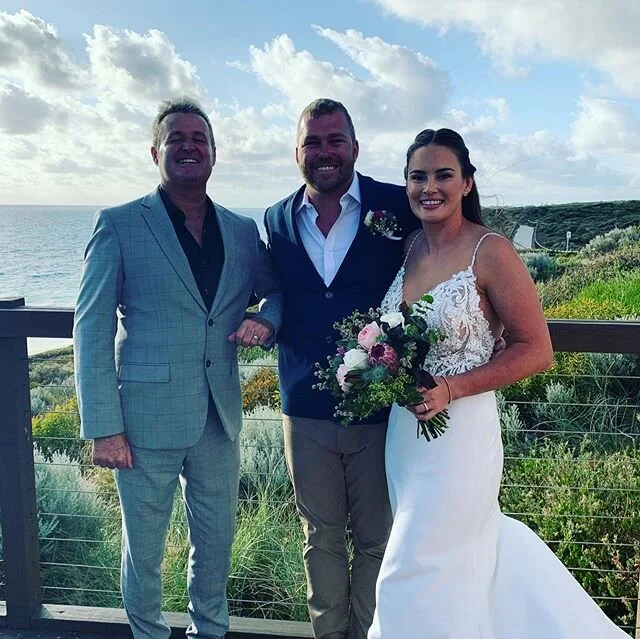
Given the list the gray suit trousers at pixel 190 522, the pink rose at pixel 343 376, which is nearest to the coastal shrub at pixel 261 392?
the gray suit trousers at pixel 190 522

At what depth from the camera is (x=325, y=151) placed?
2.46 m

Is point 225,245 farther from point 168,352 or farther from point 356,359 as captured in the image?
point 356,359

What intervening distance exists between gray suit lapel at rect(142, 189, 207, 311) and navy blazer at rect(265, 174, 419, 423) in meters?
0.38

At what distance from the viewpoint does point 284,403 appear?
8.45 ft

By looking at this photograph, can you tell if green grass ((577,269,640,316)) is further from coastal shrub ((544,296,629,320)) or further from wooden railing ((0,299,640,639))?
wooden railing ((0,299,640,639))

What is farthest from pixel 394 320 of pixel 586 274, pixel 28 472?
pixel 586 274

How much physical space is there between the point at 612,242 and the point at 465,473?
11.5 m

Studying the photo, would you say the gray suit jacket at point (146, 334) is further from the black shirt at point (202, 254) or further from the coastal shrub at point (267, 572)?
the coastal shrub at point (267, 572)

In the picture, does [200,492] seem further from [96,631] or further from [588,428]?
[588,428]

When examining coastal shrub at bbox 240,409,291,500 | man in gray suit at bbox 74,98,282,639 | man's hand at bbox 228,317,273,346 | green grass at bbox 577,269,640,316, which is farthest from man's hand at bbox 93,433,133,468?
green grass at bbox 577,269,640,316

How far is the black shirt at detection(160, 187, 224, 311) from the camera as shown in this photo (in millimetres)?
2465

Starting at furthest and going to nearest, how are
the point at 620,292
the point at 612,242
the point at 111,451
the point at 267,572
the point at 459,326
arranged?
the point at 612,242, the point at 620,292, the point at 267,572, the point at 111,451, the point at 459,326

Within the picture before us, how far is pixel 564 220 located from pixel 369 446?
1338 centimetres

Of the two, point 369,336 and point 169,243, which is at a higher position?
point 169,243
